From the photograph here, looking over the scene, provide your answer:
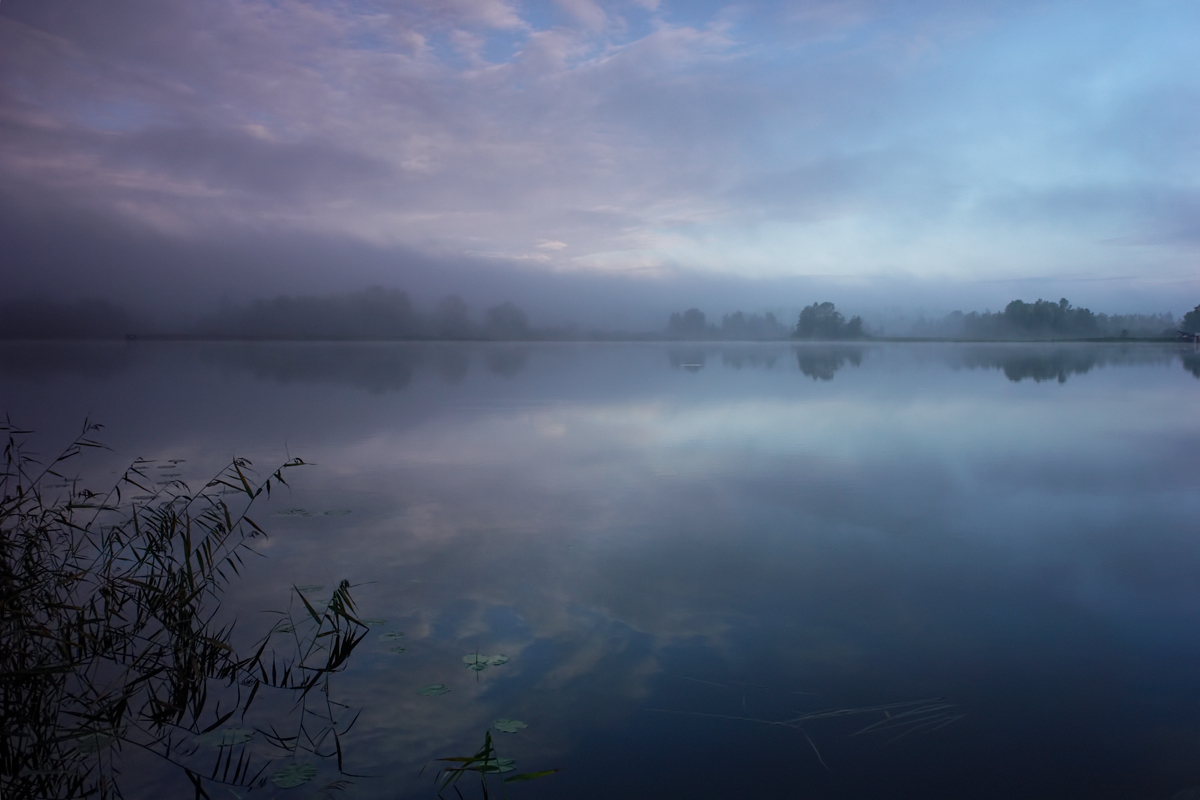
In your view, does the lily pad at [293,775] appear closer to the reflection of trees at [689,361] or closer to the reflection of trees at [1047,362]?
the reflection of trees at [1047,362]

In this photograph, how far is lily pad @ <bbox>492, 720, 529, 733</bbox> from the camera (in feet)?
13.4

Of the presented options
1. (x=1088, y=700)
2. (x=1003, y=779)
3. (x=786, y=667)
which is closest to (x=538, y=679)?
(x=786, y=667)

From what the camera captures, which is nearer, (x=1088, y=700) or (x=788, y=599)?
(x=1088, y=700)

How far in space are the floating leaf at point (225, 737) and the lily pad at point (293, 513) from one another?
4887 millimetres

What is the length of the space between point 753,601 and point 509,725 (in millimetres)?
2463

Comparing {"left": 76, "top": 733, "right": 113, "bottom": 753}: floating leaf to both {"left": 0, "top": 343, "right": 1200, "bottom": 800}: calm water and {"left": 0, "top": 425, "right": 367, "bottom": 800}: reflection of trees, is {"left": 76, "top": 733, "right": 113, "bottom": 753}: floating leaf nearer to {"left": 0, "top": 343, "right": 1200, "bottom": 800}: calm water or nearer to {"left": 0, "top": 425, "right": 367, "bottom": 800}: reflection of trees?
{"left": 0, "top": 425, "right": 367, "bottom": 800}: reflection of trees

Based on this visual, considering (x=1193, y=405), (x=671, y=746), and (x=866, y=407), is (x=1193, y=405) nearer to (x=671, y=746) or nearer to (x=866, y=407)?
(x=866, y=407)

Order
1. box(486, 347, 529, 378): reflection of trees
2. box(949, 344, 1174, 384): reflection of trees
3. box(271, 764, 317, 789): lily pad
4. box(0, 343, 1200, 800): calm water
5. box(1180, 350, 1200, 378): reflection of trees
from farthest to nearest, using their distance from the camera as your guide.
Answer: box(486, 347, 529, 378): reflection of trees < box(1180, 350, 1200, 378): reflection of trees < box(949, 344, 1174, 384): reflection of trees < box(0, 343, 1200, 800): calm water < box(271, 764, 317, 789): lily pad

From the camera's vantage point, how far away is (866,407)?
66.4 ft

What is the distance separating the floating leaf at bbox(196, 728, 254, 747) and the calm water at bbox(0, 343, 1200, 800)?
0.29 metres

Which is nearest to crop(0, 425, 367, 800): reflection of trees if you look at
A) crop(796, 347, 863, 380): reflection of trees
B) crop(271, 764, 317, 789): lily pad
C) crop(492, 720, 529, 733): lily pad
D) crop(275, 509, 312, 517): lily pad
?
crop(271, 764, 317, 789): lily pad

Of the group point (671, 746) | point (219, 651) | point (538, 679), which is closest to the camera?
point (671, 746)

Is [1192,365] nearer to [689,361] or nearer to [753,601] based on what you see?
[689,361]

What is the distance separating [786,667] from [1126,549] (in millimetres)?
4814
